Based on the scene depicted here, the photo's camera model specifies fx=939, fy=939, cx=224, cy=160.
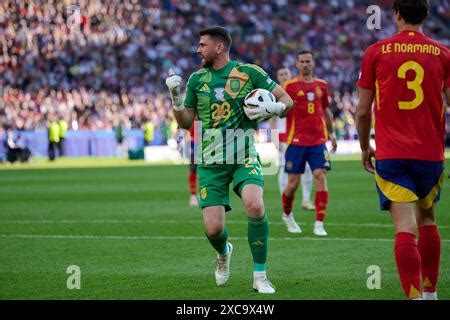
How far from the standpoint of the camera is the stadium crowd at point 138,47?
39500 mm

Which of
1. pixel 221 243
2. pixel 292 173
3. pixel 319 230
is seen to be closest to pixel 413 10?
pixel 221 243

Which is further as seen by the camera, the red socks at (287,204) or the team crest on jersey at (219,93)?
Answer: the red socks at (287,204)

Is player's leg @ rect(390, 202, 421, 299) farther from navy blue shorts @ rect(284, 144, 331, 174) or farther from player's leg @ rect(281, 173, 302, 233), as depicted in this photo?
navy blue shorts @ rect(284, 144, 331, 174)

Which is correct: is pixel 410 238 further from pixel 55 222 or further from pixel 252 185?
pixel 55 222

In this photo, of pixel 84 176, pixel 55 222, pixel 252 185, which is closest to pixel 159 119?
pixel 84 176

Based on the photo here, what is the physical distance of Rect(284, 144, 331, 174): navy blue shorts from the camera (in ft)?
40.8

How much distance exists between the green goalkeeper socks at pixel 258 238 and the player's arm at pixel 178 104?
96cm

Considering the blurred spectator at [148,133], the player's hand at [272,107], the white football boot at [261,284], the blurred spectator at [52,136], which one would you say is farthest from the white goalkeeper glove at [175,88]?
the blurred spectator at [148,133]

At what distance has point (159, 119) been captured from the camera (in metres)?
40.1

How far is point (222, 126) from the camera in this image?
774cm

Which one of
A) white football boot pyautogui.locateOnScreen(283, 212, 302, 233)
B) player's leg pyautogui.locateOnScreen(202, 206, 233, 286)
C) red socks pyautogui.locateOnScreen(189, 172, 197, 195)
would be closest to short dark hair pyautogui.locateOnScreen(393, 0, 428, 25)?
player's leg pyautogui.locateOnScreen(202, 206, 233, 286)

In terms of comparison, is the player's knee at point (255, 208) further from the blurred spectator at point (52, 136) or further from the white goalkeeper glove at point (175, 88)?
the blurred spectator at point (52, 136)

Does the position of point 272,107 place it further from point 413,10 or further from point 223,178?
point 413,10
